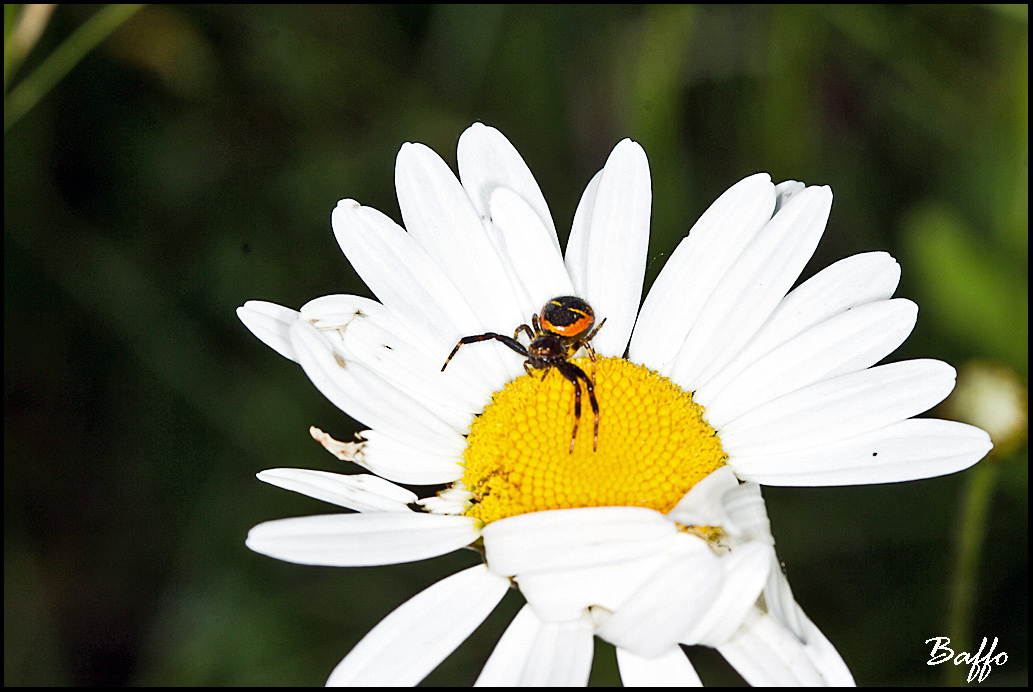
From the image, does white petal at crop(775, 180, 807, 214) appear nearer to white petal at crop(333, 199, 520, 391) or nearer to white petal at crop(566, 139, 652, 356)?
white petal at crop(566, 139, 652, 356)

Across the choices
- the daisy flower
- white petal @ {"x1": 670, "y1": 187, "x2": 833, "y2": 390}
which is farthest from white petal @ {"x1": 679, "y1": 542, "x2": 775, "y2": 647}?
white petal @ {"x1": 670, "y1": 187, "x2": 833, "y2": 390}

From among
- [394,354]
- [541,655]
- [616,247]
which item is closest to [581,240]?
[616,247]

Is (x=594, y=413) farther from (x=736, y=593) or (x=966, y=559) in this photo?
(x=966, y=559)

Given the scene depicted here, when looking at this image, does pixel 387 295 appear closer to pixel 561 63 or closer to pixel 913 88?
pixel 561 63

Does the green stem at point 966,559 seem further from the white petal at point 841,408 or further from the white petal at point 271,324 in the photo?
the white petal at point 271,324

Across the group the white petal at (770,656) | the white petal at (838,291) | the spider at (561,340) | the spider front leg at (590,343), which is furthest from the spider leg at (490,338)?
the white petal at (770,656)
